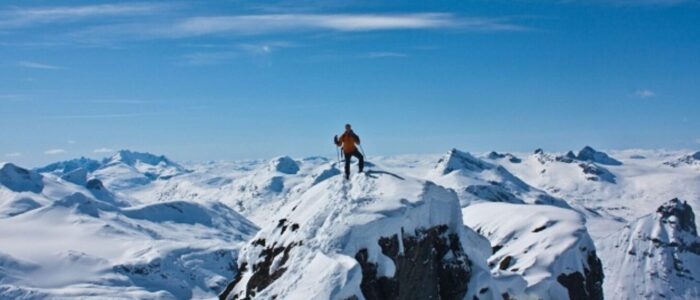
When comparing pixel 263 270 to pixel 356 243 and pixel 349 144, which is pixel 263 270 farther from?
pixel 349 144

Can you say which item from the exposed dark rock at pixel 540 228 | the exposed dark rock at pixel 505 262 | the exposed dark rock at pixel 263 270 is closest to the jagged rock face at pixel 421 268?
the exposed dark rock at pixel 263 270

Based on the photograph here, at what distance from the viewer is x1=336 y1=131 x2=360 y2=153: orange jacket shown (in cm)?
4762

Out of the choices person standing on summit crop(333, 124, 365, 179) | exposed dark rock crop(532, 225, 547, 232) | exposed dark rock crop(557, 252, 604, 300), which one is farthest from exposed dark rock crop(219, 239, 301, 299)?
exposed dark rock crop(532, 225, 547, 232)

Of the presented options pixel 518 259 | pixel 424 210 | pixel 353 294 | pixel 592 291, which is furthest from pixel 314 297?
pixel 518 259

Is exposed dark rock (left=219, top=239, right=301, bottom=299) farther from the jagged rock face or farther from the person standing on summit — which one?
the person standing on summit

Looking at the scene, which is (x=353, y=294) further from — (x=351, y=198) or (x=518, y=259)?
(x=518, y=259)

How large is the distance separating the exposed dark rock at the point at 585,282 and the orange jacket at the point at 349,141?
45.3 metres

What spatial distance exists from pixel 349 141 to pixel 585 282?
165 ft

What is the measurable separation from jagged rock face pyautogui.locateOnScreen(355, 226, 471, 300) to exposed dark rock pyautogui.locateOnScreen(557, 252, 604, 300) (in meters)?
42.8

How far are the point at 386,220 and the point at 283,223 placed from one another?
28.0 ft

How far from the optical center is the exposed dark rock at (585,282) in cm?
8301

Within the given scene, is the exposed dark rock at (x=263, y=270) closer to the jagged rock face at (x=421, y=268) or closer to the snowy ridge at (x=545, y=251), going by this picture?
the jagged rock face at (x=421, y=268)

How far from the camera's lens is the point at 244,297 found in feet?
133

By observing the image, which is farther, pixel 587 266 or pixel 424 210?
pixel 587 266
